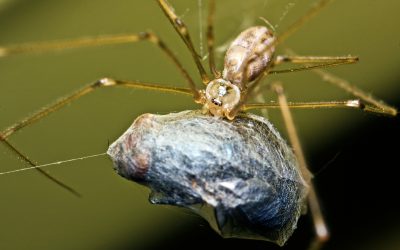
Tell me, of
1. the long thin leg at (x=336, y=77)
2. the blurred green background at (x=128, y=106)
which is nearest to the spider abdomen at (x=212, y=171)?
the long thin leg at (x=336, y=77)

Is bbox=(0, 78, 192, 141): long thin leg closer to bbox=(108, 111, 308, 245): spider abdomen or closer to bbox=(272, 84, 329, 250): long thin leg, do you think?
bbox=(108, 111, 308, 245): spider abdomen

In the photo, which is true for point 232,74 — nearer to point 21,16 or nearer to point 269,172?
point 269,172

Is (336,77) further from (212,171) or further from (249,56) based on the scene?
(212,171)

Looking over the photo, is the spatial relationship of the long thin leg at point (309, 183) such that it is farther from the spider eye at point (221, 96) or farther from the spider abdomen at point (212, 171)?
the spider eye at point (221, 96)

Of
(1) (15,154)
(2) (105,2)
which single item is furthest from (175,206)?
(2) (105,2)

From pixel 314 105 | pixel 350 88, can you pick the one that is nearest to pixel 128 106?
pixel 314 105
